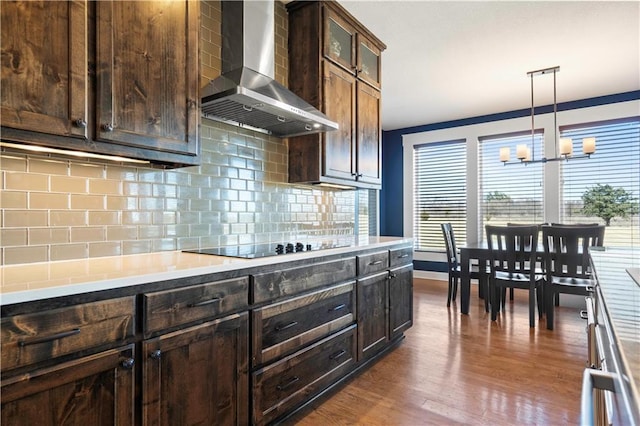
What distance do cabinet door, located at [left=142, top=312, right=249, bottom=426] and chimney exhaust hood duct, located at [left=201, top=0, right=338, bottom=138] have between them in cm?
119

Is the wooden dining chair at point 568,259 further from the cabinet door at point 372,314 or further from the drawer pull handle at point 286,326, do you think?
the drawer pull handle at point 286,326

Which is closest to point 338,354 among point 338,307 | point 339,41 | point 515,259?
point 338,307

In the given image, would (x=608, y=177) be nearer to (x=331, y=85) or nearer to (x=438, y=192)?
(x=438, y=192)

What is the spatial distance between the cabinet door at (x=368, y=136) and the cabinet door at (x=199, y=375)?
195 centimetres

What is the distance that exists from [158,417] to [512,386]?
217 cm

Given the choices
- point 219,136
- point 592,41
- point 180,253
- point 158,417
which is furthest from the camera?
point 592,41

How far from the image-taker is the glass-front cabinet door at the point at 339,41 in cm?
274

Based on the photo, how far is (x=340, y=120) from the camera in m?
2.90

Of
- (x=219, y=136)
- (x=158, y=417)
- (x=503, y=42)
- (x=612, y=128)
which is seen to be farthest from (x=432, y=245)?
(x=158, y=417)

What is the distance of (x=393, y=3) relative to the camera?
271 cm

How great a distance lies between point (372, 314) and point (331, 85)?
1766 mm

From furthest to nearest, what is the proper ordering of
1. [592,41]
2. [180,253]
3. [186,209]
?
[592,41]
[186,209]
[180,253]

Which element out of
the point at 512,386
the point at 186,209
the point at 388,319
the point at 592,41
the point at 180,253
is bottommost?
the point at 512,386

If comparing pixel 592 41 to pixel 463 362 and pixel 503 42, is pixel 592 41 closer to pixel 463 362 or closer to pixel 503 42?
pixel 503 42
